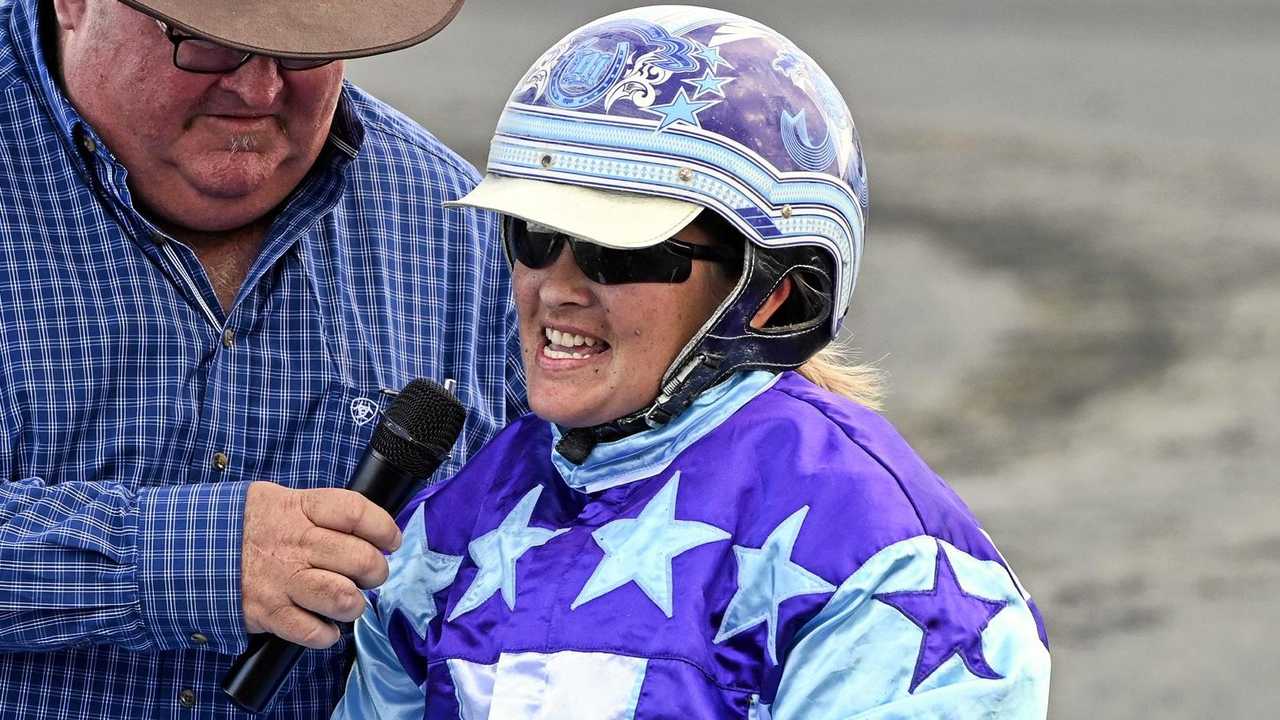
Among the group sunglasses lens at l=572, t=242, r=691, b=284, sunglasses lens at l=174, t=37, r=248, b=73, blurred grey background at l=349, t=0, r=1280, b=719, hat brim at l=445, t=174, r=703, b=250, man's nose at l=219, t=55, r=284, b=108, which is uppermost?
sunglasses lens at l=174, t=37, r=248, b=73

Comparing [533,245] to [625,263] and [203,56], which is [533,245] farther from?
[203,56]

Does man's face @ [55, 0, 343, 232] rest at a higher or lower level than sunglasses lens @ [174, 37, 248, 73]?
lower

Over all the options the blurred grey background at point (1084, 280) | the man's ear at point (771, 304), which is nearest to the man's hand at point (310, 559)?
the man's ear at point (771, 304)

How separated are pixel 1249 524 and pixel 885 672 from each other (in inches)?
190

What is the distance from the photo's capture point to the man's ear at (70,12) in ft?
9.32

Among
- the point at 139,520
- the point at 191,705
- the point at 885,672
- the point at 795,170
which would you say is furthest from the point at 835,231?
the point at 191,705

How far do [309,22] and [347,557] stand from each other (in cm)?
81

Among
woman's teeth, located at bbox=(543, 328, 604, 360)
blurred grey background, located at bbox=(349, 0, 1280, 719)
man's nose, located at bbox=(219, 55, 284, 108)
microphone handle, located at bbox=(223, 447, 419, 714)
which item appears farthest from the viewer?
blurred grey background, located at bbox=(349, 0, 1280, 719)

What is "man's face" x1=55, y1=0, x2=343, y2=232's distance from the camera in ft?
9.08

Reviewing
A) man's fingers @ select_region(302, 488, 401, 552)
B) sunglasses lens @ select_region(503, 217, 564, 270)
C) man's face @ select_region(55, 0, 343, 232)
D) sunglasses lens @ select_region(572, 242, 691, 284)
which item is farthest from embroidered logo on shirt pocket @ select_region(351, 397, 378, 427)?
sunglasses lens @ select_region(572, 242, 691, 284)

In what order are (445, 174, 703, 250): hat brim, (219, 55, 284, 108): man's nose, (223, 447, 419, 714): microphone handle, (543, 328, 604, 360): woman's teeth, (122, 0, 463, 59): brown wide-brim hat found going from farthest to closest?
(219, 55, 284, 108): man's nose
(122, 0, 463, 59): brown wide-brim hat
(223, 447, 419, 714): microphone handle
(543, 328, 604, 360): woman's teeth
(445, 174, 703, 250): hat brim

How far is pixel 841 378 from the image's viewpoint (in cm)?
259

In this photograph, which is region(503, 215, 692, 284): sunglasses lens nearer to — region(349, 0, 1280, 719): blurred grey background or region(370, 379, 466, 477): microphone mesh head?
region(370, 379, 466, 477): microphone mesh head

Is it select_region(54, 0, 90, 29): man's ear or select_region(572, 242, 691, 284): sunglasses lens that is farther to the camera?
select_region(54, 0, 90, 29): man's ear
